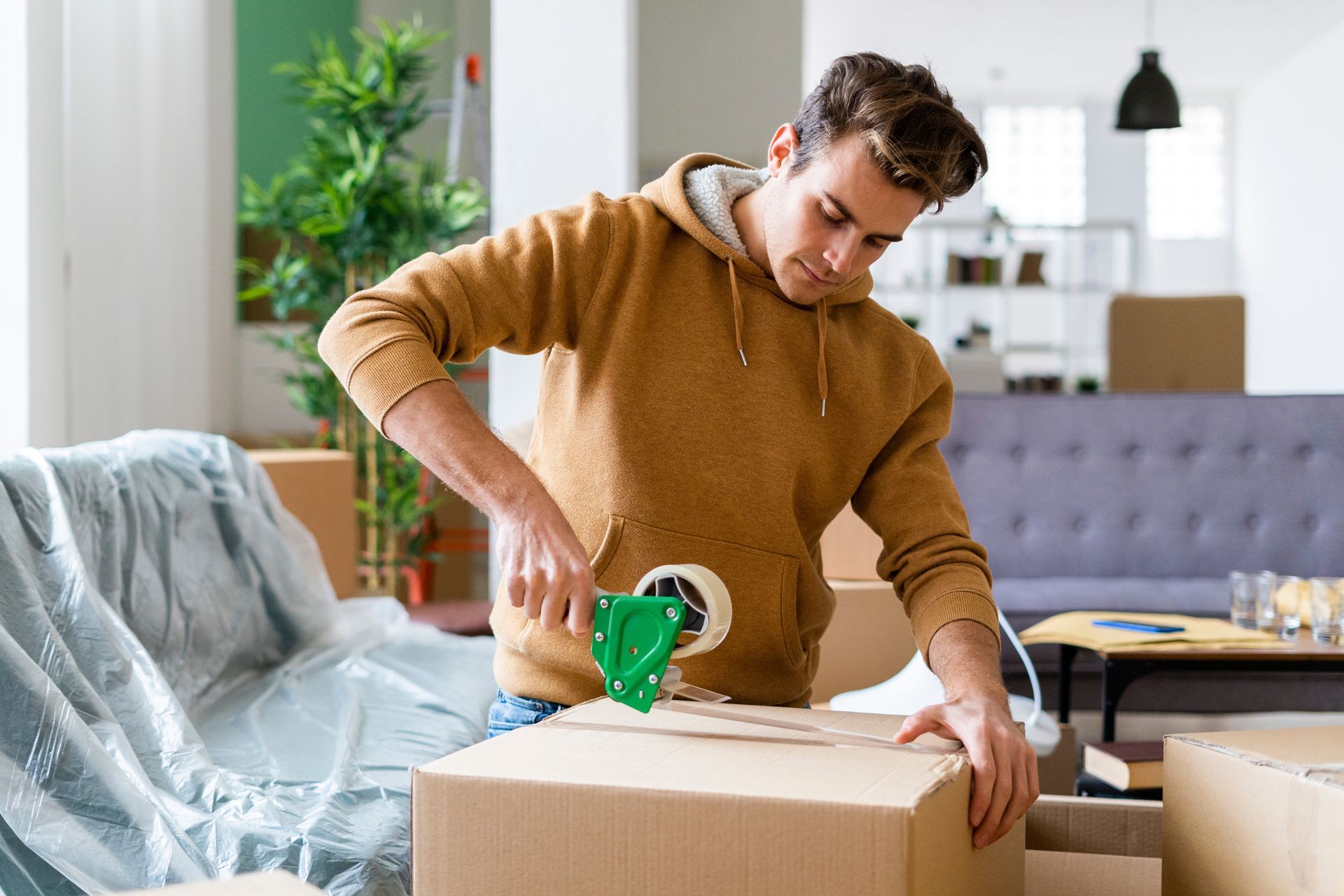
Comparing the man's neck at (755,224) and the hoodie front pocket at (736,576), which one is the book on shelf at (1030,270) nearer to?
the man's neck at (755,224)

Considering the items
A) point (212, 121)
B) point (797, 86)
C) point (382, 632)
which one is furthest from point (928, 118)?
point (797, 86)

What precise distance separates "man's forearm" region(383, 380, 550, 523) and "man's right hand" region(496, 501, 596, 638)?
2 centimetres

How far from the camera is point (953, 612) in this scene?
3.55 ft

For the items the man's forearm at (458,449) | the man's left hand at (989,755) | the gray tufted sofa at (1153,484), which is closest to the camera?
the man's left hand at (989,755)

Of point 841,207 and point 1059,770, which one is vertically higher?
point 841,207

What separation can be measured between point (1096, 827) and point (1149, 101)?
5.12 metres

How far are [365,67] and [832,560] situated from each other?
2514 millimetres

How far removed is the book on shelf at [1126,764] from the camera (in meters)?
1.98

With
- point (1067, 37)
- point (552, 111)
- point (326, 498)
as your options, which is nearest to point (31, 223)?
point (326, 498)

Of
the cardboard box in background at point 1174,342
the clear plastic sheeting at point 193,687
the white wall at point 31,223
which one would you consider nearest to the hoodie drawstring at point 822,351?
the clear plastic sheeting at point 193,687

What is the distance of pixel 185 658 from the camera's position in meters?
1.99

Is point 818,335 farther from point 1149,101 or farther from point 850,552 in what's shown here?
point 1149,101

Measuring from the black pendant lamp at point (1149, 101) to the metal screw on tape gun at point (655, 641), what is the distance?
5344mm

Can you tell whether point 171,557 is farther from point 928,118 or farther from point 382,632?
point 928,118
